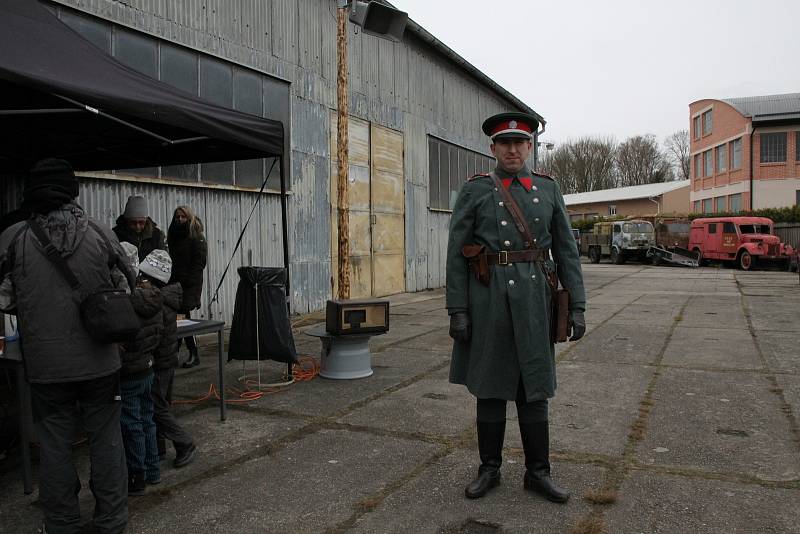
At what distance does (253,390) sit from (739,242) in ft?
81.9

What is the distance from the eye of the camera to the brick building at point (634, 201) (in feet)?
169

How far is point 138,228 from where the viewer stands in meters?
4.98

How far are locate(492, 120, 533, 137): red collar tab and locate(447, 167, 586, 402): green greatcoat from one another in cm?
23

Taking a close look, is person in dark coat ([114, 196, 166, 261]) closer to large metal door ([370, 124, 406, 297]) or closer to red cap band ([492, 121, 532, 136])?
red cap band ([492, 121, 532, 136])

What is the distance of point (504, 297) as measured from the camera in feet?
10.7

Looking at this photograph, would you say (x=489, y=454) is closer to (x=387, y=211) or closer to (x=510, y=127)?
(x=510, y=127)

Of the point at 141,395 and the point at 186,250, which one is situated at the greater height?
the point at 186,250

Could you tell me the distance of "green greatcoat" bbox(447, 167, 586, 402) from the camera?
3250 mm

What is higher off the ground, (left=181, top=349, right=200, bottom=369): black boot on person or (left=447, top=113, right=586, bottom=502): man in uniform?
(left=447, top=113, right=586, bottom=502): man in uniform

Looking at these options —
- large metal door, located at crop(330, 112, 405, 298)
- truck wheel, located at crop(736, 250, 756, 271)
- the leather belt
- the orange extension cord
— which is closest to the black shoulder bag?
the leather belt

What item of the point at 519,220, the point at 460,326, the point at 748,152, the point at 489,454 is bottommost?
the point at 489,454

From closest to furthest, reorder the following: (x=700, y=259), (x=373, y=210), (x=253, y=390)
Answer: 1. (x=253, y=390)
2. (x=373, y=210)
3. (x=700, y=259)

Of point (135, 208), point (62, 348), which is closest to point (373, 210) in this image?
point (135, 208)

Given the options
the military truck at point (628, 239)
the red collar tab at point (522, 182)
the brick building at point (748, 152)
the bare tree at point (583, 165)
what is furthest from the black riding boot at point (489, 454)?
the bare tree at point (583, 165)
